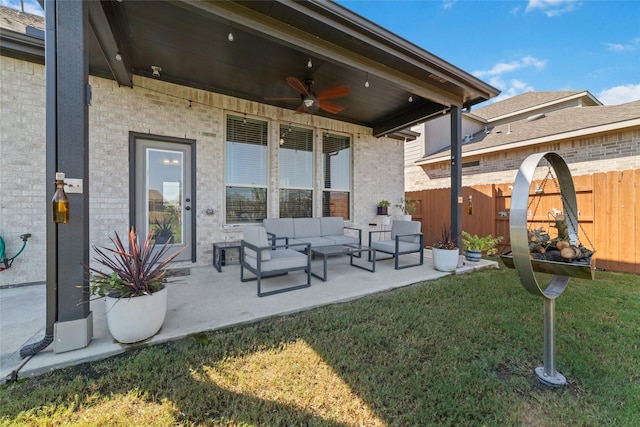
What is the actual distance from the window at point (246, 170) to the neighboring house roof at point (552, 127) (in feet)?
A: 22.4

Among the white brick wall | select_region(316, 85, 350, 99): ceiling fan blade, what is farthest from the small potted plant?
select_region(316, 85, 350, 99): ceiling fan blade

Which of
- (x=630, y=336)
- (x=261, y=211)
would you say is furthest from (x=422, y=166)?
(x=630, y=336)

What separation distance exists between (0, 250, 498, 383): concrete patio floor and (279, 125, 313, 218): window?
167 cm

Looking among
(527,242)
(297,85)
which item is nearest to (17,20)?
(297,85)

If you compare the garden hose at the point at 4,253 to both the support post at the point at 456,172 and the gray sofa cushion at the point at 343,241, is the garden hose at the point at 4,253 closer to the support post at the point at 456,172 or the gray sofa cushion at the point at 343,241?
the gray sofa cushion at the point at 343,241

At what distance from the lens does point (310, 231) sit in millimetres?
5547

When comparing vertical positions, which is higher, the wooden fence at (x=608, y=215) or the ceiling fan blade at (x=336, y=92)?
the ceiling fan blade at (x=336, y=92)

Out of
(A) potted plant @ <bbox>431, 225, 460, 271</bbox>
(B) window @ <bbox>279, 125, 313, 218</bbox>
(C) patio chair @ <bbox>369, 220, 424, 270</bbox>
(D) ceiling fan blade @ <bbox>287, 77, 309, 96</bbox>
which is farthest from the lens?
(B) window @ <bbox>279, 125, 313, 218</bbox>

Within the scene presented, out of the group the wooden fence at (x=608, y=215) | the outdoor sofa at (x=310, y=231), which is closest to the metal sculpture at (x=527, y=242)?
the wooden fence at (x=608, y=215)

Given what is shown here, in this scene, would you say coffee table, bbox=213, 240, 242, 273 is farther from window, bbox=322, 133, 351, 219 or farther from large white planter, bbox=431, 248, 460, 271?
large white planter, bbox=431, 248, 460, 271

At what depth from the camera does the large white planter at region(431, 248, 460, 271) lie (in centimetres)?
458

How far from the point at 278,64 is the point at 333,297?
11.8ft

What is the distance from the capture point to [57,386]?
5.84 feet

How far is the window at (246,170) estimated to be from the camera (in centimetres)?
528
